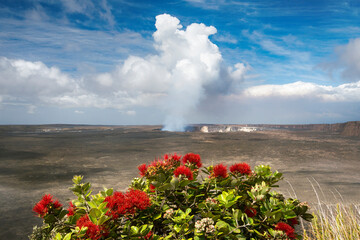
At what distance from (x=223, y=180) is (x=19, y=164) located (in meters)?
13.2

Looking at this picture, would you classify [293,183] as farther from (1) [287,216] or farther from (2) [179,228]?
(2) [179,228]

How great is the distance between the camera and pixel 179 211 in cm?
193

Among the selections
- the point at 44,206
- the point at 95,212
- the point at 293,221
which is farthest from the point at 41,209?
the point at 293,221

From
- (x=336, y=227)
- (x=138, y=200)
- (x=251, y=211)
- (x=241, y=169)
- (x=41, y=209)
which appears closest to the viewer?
(x=138, y=200)

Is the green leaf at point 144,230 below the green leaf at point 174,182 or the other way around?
below

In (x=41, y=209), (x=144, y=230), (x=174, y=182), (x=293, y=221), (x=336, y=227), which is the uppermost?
(x=174, y=182)

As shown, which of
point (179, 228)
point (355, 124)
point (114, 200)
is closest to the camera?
point (114, 200)

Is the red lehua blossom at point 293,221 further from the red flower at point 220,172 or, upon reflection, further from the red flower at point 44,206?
the red flower at point 44,206

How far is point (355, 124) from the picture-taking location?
43.8m

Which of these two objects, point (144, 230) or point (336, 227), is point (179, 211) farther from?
point (336, 227)

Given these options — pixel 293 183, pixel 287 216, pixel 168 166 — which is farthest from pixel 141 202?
pixel 293 183

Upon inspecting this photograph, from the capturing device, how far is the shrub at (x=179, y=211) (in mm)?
1635

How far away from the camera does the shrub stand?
1635mm

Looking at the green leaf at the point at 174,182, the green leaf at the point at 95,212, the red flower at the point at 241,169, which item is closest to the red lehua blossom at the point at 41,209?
the green leaf at the point at 95,212
